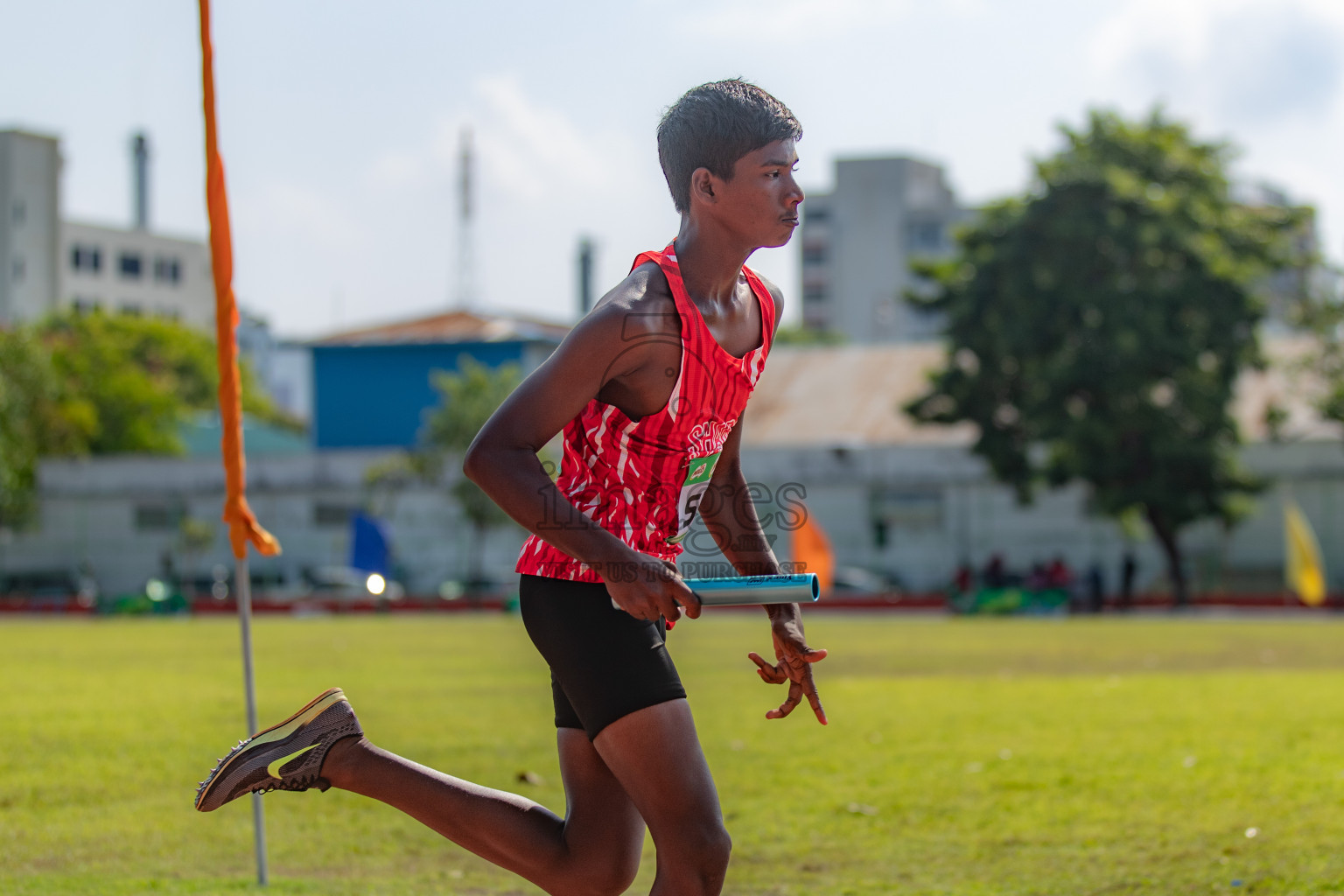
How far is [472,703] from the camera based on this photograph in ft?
45.3

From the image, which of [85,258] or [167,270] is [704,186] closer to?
[85,258]

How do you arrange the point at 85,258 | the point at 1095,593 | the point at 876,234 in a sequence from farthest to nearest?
the point at 85,258 < the point at 876,234 < the point at 1095,593

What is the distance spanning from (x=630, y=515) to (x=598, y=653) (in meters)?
0.31

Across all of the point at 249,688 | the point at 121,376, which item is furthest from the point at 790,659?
the point at 121,376

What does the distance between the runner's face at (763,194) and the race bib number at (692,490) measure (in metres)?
0.53

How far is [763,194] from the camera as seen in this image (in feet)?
12.1

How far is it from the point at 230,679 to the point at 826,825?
11.0m

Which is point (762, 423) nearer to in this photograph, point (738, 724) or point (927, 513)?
point (927, 513)

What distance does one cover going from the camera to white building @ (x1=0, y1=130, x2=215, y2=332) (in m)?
87.6

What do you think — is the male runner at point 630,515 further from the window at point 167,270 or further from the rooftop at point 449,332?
the window at point 167,270

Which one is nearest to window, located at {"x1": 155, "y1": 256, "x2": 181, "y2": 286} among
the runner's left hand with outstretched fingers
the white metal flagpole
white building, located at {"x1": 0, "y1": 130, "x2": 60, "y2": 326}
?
white building, located at {"x1": 0, "y1": 130, "x2": 60, "y2": 326}

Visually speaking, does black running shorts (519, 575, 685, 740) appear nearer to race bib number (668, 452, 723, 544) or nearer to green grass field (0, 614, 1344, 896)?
race bib number (668, 452, 723, 544)

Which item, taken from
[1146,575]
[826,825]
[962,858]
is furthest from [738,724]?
[1146,575]

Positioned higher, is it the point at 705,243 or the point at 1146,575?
the point at 705,243
